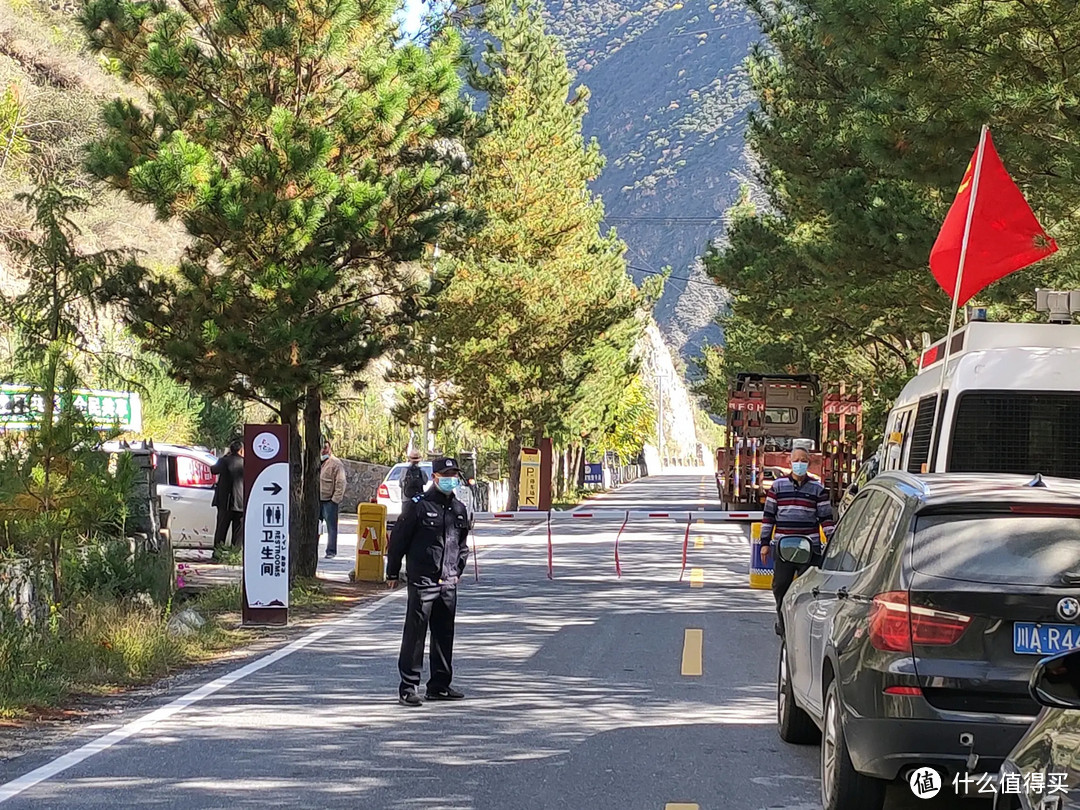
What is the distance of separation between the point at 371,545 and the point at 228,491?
279 cm

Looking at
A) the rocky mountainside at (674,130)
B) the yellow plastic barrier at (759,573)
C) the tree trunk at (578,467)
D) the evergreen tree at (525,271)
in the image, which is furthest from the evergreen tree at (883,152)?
the rocky mountainside at (674,130)

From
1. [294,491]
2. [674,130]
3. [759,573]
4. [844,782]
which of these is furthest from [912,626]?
[674,130]

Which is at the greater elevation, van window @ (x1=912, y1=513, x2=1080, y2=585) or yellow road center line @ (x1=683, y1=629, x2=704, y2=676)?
van window @ (x1=912, y1=513, x2=1080, y2=585)

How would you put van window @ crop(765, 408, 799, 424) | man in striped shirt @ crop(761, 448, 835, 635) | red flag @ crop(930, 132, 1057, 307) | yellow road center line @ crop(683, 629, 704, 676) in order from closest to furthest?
yellow road center line @ crop(683, 629, 704, 676), man in striped shirt @ crop(761, 448, 835, 635), red flag @ crop(930, 132, 1057, 307), van window @ crop(765, 408, 799, 424)

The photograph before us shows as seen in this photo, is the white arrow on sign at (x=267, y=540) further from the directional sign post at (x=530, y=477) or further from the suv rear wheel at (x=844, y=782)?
the directional sign post at (x=530, y=477)

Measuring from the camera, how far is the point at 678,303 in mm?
177625

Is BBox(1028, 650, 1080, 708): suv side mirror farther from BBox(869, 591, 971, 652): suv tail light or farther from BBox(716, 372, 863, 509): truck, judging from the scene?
BBox(716, 372, 863, 509): truck

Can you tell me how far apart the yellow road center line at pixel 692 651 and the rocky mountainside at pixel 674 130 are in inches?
5991

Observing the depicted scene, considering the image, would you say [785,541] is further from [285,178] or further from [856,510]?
[285,178]

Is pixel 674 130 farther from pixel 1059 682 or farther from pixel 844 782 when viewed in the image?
pixel 1059 682

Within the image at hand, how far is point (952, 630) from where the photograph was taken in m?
6.14

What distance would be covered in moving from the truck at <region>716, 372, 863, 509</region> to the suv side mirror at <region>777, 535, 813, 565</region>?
2654 cm

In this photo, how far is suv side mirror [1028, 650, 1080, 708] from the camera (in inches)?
138

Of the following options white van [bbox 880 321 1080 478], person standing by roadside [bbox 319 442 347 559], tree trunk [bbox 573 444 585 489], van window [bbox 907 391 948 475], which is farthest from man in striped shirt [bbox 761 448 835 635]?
tree trunk [bbox 573 444 585 489]
